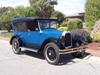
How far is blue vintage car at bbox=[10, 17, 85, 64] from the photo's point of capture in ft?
34.0

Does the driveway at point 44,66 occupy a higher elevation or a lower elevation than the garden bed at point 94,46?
lower

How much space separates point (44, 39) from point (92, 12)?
10.0 metres

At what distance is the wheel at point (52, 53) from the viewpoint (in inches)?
401

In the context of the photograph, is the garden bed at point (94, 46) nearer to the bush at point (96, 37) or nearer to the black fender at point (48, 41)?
the bush at point (96, 37)

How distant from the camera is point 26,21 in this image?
12.2m

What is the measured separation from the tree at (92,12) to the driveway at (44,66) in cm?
865

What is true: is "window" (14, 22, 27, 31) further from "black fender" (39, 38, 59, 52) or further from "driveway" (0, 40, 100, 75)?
"black fender" (39, 38, 59, 52)

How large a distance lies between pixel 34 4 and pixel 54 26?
27552mm

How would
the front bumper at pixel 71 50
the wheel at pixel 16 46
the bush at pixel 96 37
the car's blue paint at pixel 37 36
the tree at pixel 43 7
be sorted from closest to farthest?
the front bumper at pixel 71 50 → the car's blue paint at pixel 37 36 → the wheel at pixel 16 46 → the bush at pixel 96 37 → the tree at pixel 43 7

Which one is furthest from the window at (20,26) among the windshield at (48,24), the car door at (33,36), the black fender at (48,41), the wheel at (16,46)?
the black fender at (48,41)

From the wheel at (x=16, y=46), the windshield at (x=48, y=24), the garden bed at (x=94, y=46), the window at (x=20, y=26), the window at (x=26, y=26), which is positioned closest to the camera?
the windshield at (x=48, y=24)

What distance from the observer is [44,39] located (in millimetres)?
10891

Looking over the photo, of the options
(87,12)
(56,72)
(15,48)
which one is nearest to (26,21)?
(15,48)

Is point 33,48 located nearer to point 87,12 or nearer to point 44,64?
point 44,64
